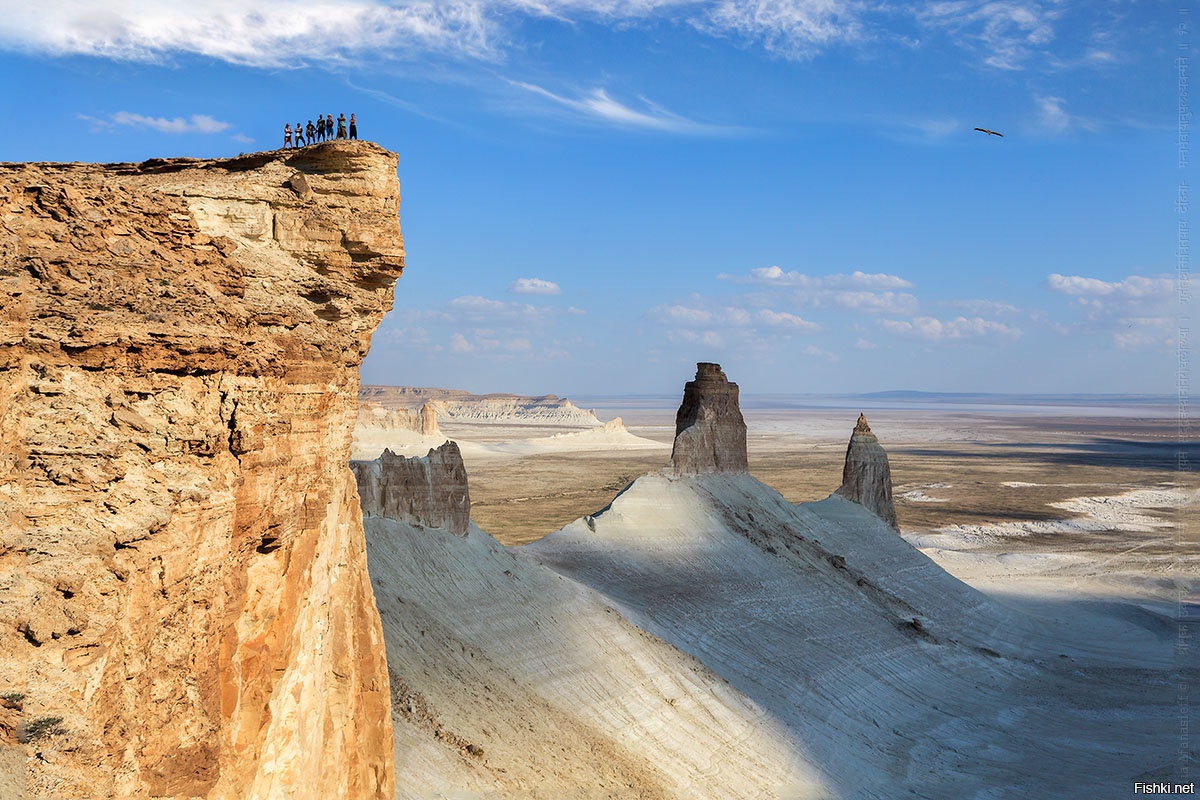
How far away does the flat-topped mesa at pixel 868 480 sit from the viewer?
58656 millimetres

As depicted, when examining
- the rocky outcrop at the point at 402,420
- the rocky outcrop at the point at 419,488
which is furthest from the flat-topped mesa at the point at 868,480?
the rocky outcrop at the point at 402,420

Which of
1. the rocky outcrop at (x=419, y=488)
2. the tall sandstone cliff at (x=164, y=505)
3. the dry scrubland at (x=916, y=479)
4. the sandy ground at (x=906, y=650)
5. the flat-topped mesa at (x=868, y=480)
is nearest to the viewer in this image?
the tall sandstone cliff at (x=164, y=505)

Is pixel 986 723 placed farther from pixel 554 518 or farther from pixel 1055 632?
pixel 554 518

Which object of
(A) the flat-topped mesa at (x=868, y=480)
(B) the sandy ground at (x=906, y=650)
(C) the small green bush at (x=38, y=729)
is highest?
(C) the small green bush at (x=38, y=729)

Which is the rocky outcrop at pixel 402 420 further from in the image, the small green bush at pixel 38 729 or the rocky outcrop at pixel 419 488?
the small green bush at pixel 38 729

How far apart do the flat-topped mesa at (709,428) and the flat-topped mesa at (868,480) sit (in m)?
7.71

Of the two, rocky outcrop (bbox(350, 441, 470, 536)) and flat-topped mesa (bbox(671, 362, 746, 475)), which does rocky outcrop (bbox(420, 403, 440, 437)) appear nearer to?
flat-topped mesa (bbox(671, 362, 746, 475))

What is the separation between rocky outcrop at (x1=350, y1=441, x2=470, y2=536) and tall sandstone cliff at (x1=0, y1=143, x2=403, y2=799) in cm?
2051

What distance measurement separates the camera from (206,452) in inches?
302

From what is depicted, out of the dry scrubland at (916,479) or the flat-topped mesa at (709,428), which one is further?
the dry scrubland at (916,479)

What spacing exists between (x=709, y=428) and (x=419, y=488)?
22.8 meters

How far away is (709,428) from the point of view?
5222cm

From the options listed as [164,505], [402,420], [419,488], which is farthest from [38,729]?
[402,420]

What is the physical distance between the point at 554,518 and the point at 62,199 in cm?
7428
